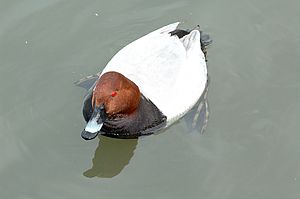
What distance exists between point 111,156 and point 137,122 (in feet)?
1.45

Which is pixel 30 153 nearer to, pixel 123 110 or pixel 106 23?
pixel 123 110

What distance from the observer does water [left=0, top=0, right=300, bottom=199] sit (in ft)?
20.5

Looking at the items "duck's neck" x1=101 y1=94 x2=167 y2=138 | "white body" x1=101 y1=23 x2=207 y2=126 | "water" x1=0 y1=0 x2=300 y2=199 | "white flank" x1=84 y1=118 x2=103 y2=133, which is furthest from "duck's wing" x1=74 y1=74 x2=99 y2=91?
"white flank" x1=84 y1=118 x2=103 y2=133

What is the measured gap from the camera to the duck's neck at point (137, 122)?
20.6 ft

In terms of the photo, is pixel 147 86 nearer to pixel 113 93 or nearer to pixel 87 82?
pixel 113 93

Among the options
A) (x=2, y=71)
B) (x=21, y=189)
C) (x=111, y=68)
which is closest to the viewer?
(x=21, y=189)

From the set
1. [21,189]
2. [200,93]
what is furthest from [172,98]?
[21,189]

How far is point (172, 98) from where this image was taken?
6.52 meters

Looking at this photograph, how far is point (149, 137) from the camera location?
21.6 feet

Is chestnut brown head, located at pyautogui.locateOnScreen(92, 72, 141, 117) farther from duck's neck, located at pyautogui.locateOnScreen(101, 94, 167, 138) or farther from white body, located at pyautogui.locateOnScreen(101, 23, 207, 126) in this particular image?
white body, located at pyautogui.locateOnScreen(101, 23, 207, 126)

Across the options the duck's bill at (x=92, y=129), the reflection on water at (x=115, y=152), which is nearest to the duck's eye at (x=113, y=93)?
the duck's bill at (x=92, y=129)

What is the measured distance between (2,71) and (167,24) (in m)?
1.85

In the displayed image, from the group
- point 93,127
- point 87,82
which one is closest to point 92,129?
point 93,127

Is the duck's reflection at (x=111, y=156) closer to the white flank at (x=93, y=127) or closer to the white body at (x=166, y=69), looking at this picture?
the white body at (x=166, y=69)
